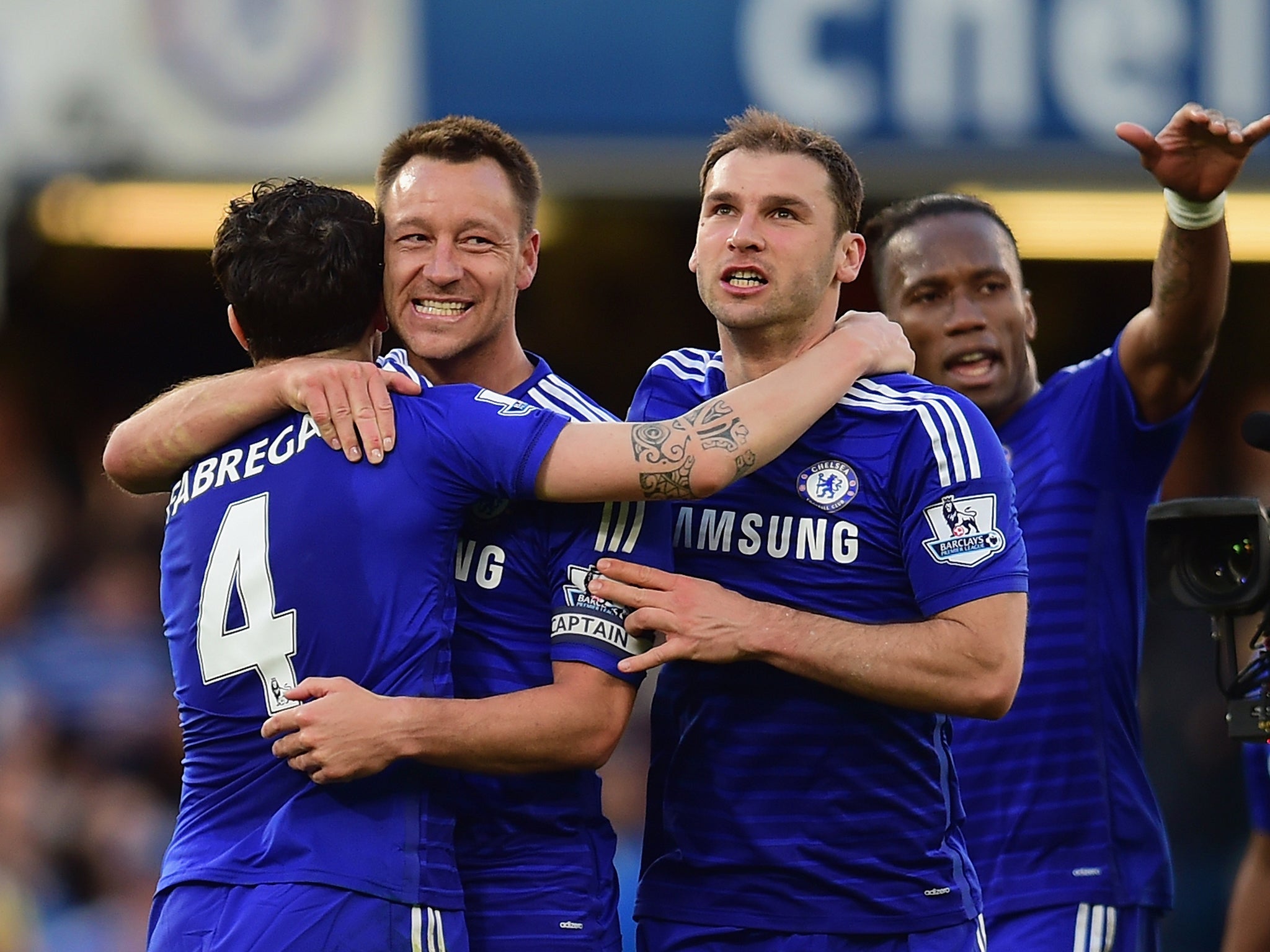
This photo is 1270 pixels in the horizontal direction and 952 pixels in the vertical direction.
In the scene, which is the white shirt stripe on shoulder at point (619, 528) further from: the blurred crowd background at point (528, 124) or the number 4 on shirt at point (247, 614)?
the blurred crowd background at point (528, 124)

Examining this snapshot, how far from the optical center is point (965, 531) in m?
3.61

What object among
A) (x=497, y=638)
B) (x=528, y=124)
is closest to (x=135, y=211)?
(x=528, y=124)

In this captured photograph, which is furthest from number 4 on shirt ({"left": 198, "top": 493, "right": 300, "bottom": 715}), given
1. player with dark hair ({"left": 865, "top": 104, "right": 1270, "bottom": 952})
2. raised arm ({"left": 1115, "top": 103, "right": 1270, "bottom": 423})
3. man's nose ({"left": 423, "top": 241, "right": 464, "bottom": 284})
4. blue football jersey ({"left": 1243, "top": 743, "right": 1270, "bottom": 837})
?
blue football jersey ({"left": 1243, "top": 743, "right": 1270, "bottom": 837})

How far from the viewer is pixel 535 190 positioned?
4039 mm

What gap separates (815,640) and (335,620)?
93 cm

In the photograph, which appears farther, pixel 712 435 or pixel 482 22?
pixel 482 22

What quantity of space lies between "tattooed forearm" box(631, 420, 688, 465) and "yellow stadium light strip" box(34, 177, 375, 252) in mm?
5068

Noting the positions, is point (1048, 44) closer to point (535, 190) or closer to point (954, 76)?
point (954, 76)

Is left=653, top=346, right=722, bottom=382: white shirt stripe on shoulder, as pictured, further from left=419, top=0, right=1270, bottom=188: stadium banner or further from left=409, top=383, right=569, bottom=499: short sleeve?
left=419, top=0, right=1270, bottom=188: stadium banner

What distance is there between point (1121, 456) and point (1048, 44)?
411cm

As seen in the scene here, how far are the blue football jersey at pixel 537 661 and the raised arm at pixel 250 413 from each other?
0.75ft

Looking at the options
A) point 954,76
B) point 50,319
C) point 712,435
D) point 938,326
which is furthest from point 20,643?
point 712,435

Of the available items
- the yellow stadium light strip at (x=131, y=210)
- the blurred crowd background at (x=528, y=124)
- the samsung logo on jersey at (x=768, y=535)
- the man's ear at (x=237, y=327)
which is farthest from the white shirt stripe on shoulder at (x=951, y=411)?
the yellow stadium light strip at (x=131, y=210)

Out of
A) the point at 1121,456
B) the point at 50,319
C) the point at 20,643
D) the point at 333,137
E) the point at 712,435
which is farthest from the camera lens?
→ the point at 50,319
